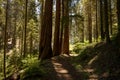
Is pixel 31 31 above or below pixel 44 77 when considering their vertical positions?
above

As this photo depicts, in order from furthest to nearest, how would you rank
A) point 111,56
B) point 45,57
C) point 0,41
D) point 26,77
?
point 0,41 < point 45,57 < point 111,56 < point 26,77

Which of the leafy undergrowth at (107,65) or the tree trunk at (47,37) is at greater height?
the tree trunk at (47,37)

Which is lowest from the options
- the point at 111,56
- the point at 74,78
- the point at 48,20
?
the point at 74,78

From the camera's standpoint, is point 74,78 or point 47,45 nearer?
point 74,78

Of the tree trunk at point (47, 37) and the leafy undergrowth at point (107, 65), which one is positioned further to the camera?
the tree trunk at point (47, 37)

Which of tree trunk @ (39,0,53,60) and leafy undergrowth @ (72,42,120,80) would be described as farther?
tree trunk @ (39,0,53,60)

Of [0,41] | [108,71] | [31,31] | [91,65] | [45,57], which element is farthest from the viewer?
[0,41]

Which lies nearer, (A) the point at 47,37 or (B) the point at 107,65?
(B) the point at 107,65

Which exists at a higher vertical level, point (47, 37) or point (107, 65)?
point (47, 37)

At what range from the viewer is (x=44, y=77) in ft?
34.3

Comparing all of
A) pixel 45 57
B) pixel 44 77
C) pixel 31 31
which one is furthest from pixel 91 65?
pixel 31 31

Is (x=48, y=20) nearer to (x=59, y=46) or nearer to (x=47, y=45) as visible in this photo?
(x=47, y=45)

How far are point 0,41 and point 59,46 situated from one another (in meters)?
→ 31.6

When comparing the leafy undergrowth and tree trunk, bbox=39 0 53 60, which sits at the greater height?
tree trunk, bbox=39 0 53 60
